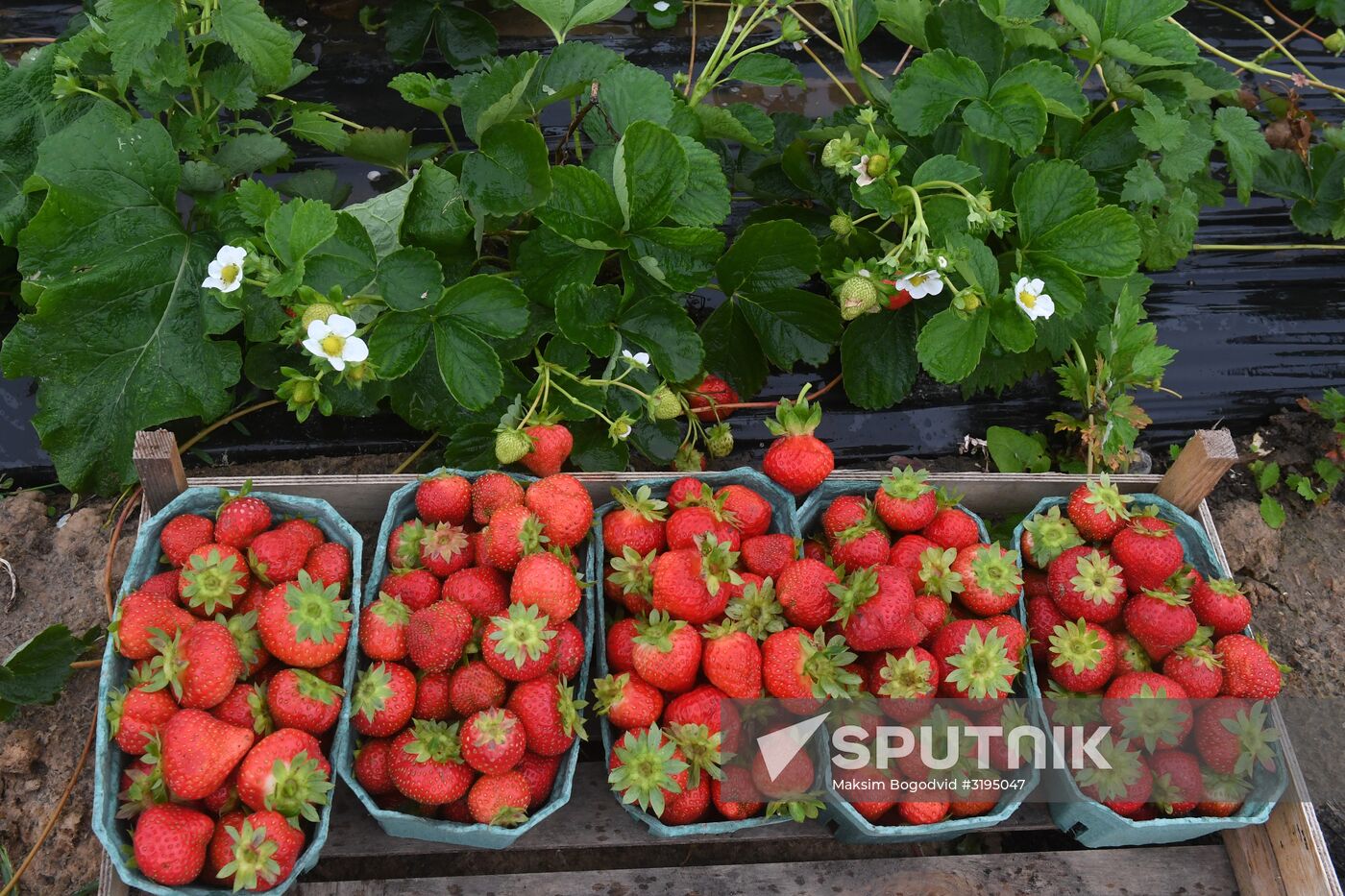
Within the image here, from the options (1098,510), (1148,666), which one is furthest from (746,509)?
(1148,666)

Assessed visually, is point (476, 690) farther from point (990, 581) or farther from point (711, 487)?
point (990, 581)

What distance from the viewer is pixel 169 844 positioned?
1.22 metres

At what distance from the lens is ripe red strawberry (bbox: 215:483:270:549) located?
1481 millimetres

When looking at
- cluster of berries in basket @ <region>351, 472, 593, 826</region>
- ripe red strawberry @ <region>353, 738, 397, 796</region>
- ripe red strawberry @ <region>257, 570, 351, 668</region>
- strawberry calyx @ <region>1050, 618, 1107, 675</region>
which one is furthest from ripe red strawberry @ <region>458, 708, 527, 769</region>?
strawberry calyx @ <region>1050, 618, 1107, 675</region>

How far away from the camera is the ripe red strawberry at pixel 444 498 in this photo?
158 centimetres

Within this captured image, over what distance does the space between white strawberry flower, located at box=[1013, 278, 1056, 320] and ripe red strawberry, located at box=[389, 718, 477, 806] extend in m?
1.27

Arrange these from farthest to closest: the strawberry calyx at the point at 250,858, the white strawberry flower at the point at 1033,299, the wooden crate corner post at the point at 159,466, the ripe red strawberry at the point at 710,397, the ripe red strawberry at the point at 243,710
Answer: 1. the ripe red strawberry at the point at 710,397
2. the white strawberry flower at the point at 1033,299
3. the wooden crate corner post at the point at 159,466
4. the ripe red strawberry at the point at 243,710
5. the strawberry calyx at the point at 250,858

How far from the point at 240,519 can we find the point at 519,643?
514 mm

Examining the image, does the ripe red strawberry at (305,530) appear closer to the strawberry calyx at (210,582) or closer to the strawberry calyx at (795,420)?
the strawberry calyx at (210,582)

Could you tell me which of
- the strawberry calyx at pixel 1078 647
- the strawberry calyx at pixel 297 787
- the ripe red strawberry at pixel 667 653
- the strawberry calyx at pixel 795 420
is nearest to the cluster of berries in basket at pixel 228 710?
the strawberry calyx at pixel 297 787

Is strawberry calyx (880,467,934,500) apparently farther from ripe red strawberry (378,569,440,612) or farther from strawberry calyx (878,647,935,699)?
ripe red strawberry (378,569,440,612)

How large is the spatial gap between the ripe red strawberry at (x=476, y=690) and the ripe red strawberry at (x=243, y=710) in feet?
0.86

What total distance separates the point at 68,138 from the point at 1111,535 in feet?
6.67

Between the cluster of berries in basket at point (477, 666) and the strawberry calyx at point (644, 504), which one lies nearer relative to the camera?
the cluster of berries in basket at point (477, 666)
